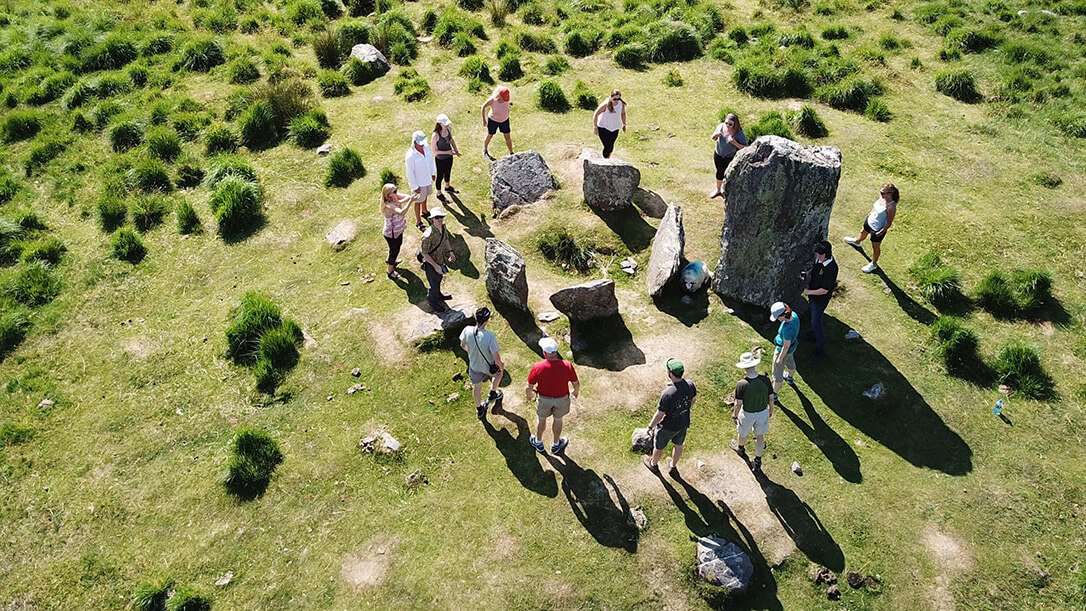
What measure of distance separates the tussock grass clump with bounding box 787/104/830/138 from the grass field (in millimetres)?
610

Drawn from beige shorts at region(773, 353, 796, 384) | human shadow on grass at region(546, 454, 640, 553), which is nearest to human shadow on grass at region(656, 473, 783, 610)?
human shadow on grass at region(546, 454, 640, 553)

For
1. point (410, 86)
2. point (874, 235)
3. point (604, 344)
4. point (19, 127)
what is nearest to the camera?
point (604, 344)

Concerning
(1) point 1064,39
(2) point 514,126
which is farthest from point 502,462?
(1) point 1064,39

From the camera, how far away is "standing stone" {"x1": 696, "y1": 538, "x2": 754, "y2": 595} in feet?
28.8

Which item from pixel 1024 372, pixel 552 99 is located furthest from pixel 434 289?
pixel 1024 372

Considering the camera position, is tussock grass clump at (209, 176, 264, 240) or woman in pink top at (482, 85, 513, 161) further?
woman in pink top at (482, 85, 513, 161)

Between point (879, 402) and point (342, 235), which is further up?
point (342, 235)

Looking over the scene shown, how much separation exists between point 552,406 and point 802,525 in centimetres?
375

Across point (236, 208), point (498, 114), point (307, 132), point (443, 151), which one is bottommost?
point (236, 208)

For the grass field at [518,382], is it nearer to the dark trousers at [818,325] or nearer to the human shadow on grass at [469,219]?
the human shadow on grass at [469,219]

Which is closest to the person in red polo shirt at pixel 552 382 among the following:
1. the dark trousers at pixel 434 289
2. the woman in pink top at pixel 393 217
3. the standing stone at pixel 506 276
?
the standing stone at pixel 506 276

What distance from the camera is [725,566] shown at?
890 cm

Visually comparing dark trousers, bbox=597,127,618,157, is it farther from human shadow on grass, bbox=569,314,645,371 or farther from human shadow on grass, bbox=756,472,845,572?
human shadow on grass, bbox=756,472,845,572

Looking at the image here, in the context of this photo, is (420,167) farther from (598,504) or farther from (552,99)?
(598,504)
